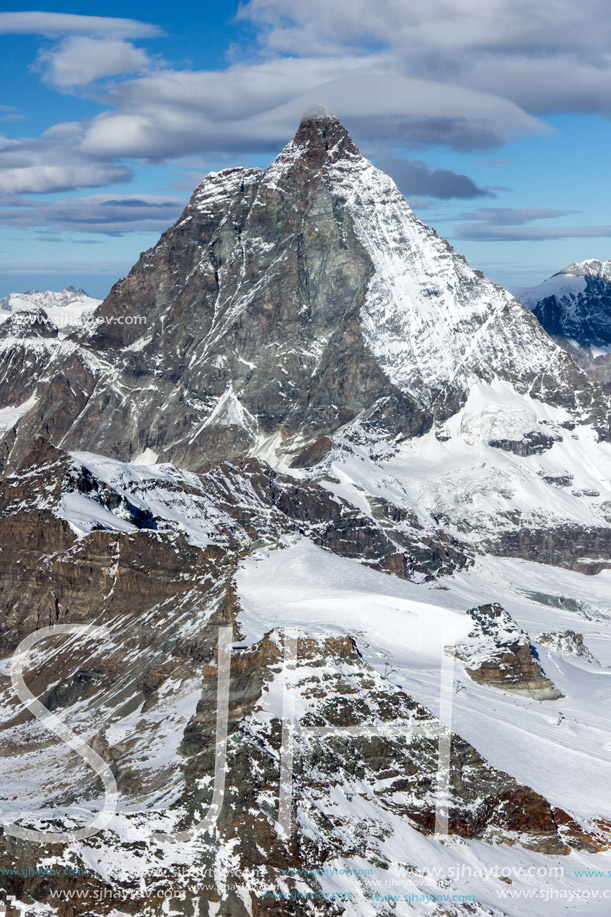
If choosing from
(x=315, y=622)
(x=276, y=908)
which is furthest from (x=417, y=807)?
(x=315, y=622)

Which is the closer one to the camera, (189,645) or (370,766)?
(370,766)

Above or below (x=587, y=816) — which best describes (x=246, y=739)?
above

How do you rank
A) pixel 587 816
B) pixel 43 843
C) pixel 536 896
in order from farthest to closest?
pixel 587 816 → pixel 536 896 → pixel 43 843

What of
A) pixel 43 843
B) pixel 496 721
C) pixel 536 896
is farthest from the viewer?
pixel 496 721

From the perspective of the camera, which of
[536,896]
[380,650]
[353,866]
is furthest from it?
[380,650]

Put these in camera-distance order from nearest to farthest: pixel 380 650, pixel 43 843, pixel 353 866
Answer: pixel 43 843, pixel 353 866, pixel 380 650

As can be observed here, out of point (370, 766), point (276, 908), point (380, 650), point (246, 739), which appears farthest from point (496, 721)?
point (276, 908)

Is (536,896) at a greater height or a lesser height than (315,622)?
lesser

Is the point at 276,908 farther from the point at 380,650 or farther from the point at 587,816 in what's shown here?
the point at 380,650

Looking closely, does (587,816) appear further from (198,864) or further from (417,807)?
(198,864)
